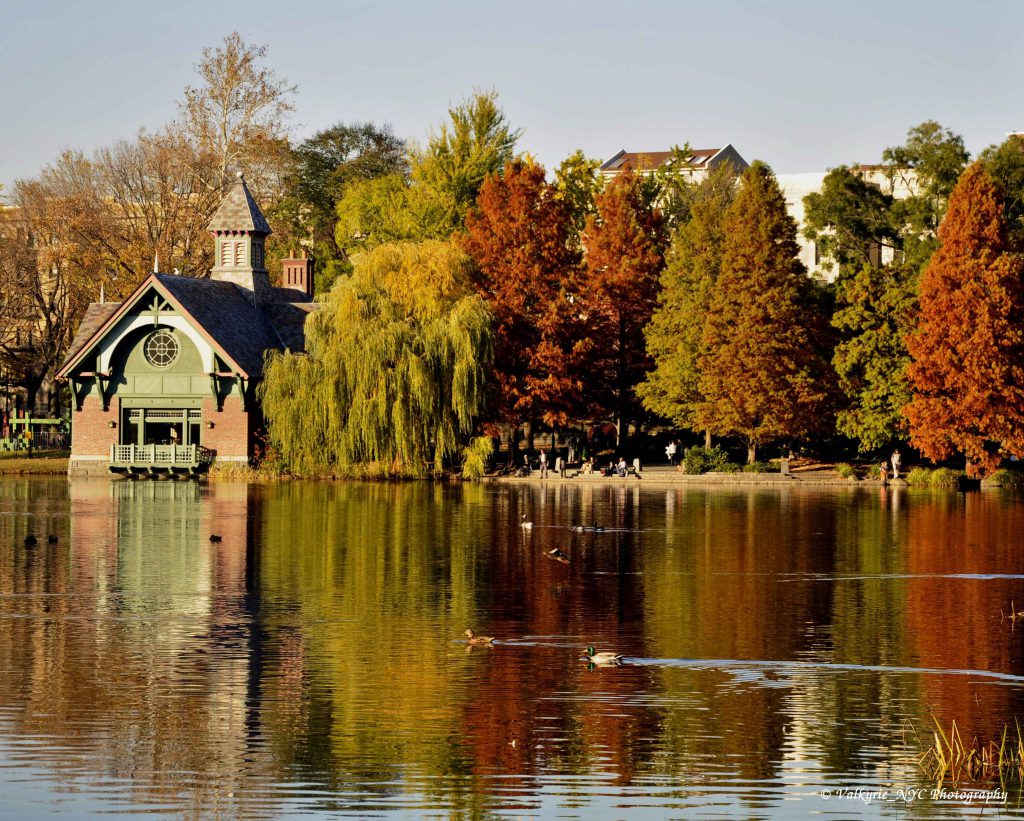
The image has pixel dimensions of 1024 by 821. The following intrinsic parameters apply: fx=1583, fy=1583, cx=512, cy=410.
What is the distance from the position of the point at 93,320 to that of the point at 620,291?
2548cm

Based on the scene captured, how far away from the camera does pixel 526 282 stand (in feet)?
229

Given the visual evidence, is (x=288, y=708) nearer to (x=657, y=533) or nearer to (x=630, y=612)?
(x=630, y=612)

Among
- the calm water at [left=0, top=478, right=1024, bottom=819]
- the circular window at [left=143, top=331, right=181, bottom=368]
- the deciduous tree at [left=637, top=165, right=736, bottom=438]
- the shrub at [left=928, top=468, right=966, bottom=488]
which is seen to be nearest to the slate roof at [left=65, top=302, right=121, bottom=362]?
the circular window at [left=143, top=331, right=181, bottom=368]

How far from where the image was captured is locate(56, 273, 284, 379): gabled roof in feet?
230

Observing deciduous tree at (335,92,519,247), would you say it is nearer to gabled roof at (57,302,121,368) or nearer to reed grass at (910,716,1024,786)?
gabled roof at (57,302,121,368)

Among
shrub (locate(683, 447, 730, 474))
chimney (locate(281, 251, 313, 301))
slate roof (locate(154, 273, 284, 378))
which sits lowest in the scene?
shrub (locate(683, 447, 730, 474))

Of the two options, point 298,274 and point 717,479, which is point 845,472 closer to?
point 717,479

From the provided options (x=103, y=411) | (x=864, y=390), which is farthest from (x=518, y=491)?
(x=103, y=411)

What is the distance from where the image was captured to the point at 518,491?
5969cm

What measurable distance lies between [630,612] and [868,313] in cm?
4193

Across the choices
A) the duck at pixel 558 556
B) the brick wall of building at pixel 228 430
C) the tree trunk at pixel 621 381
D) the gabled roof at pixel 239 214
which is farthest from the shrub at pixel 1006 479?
the gabled roof at pixel 239 214

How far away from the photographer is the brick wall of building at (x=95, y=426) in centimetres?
7219

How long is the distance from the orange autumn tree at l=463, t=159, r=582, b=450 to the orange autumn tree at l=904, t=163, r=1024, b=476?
1508cm

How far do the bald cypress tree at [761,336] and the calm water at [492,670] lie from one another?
24298 mm
